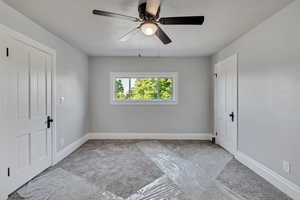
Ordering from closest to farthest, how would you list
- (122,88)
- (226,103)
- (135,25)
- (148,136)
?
(135,25) → (226,103) → (148,136) → (122,88)

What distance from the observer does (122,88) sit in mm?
5578

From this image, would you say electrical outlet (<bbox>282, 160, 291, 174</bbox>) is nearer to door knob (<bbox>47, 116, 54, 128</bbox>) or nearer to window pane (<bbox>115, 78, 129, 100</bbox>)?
door knob (<bbox>47, 116, 54, 128</bbox>)

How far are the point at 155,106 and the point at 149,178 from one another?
2801mm

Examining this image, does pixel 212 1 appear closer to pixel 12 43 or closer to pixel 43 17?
pixel 43 17

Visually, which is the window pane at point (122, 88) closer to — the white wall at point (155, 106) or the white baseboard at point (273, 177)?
the white wall at point (155, 106)

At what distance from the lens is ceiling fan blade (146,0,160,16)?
6.33 ft

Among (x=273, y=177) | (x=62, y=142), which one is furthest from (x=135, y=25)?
(x=273, y=177)

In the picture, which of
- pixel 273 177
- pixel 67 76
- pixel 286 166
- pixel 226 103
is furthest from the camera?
pixel 226 103

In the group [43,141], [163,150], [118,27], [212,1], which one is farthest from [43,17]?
[163,150]

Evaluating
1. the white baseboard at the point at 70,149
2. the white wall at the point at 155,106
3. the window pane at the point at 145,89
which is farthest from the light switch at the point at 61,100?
the window pane at the point at 145,89

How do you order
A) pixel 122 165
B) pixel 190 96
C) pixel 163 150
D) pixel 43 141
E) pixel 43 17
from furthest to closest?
pixel 190 96
pixel 163 150
pixel 122 165
pixel 43 141
pixel 43 17

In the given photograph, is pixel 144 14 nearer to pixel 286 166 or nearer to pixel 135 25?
pixel 135 25

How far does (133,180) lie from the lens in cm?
283

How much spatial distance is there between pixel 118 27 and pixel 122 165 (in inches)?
97.6
